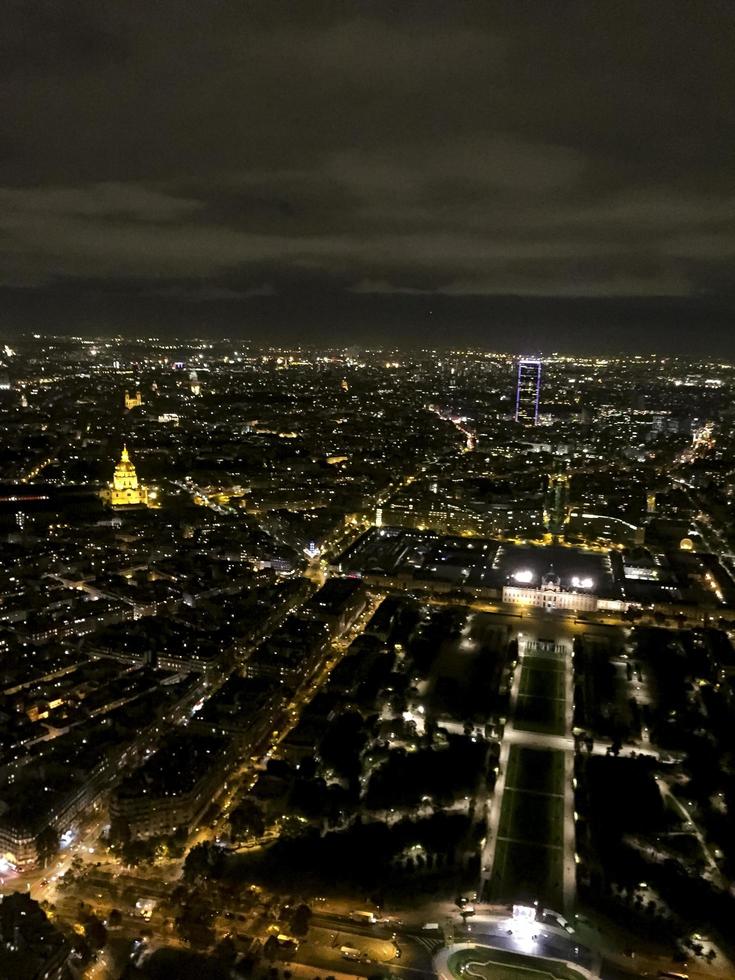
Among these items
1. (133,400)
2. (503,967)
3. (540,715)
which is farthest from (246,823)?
(133,400)

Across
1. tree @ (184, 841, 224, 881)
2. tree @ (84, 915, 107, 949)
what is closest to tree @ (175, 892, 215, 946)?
tree @ (184, 841, 224, 881)

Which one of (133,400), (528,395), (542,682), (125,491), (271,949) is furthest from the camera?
(528,395)

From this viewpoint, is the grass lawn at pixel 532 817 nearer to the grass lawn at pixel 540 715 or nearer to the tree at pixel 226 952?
the grass lawn at pixel 540 715

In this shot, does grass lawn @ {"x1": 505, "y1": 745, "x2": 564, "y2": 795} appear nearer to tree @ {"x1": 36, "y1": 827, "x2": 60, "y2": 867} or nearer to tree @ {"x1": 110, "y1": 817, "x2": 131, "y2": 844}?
tree @ {"x1": 110, "y1": 817, "x2": 131, "y2": 844}


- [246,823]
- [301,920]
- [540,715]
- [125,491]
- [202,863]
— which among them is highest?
[125,491]

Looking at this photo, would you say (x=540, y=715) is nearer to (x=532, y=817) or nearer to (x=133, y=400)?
(x=532, y=817)

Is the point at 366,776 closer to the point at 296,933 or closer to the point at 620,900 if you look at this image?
the point at 296,933

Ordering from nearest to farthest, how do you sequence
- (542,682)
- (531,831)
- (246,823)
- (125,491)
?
Answer: (246,823)
(531,831)
(542,682)
(125,491)
